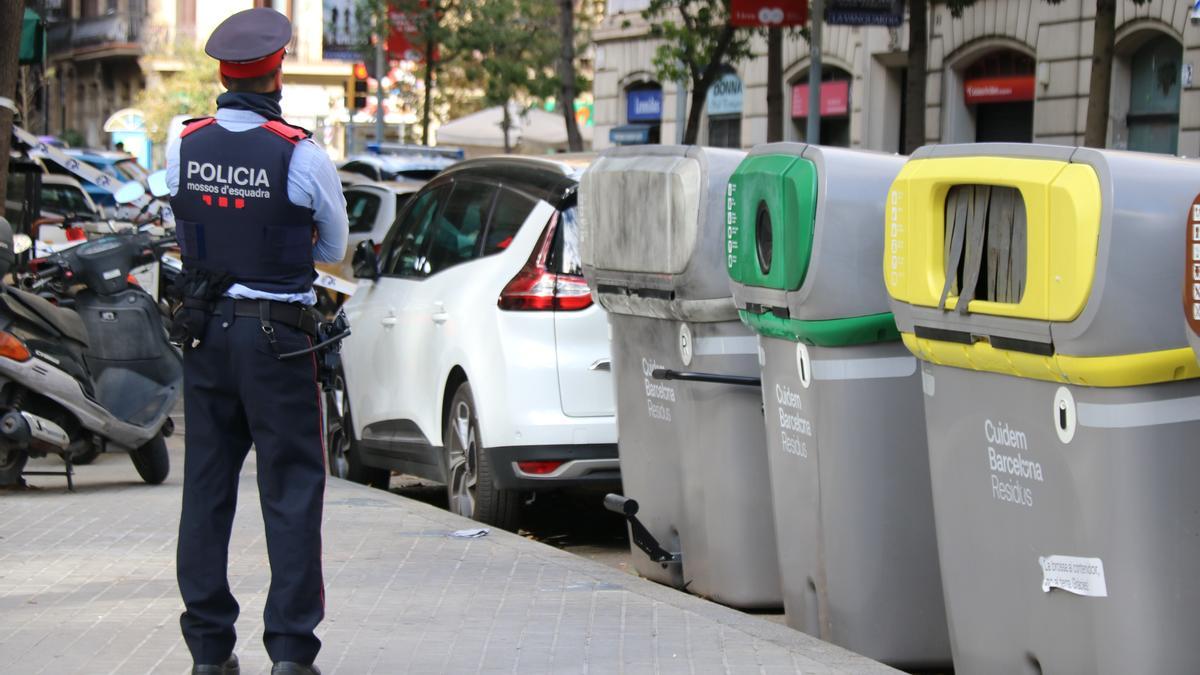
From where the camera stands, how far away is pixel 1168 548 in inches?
173

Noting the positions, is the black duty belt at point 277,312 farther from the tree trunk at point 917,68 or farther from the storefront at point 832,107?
the storefront at point 832,107

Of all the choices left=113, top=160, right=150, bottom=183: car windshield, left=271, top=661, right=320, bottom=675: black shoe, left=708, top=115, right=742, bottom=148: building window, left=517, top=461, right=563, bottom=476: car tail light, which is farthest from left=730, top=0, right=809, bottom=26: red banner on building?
left=271, top=661, right=320, bottom=675: black shoe

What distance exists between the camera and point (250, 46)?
472 cm

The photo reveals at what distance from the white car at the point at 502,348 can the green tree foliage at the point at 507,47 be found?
26507 mm

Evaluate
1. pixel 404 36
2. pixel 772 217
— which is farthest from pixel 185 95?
pixel 772 217

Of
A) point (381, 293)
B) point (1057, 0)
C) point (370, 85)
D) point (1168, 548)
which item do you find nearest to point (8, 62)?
point (381, 293)

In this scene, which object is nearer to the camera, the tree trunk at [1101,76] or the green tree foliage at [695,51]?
the tree trunk at [1101,76]

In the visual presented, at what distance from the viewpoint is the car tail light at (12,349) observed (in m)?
8.37

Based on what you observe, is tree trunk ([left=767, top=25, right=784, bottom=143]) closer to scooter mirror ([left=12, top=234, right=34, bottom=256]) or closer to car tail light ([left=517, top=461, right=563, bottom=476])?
scooter mirror ([left=12, top=234, right=34, bottom=256])

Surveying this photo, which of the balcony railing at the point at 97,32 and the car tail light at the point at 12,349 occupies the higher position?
the balcony railing at the point at 97,32

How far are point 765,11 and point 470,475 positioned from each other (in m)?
13.0

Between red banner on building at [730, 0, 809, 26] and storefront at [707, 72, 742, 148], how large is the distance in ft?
44.2

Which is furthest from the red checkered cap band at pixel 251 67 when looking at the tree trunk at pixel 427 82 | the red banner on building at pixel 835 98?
the tree trunk at pixel 427 82

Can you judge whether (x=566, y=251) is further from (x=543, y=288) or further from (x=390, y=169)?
(x=390, y=169)
